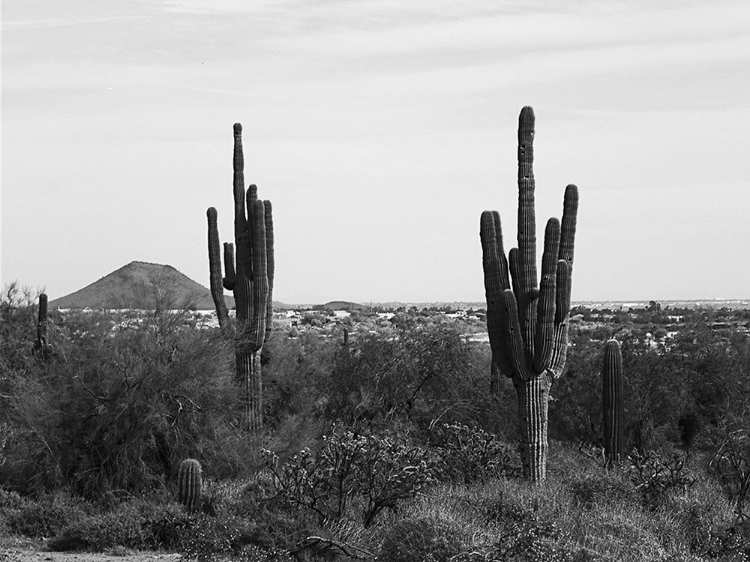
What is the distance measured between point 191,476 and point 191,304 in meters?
6.03

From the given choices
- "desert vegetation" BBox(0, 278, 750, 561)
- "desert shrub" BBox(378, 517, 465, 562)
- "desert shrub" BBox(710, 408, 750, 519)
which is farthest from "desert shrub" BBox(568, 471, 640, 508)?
"desert shrub" BBox(378, 517, 465, 562)

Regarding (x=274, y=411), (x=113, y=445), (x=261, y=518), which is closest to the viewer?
(x=261, y=518)

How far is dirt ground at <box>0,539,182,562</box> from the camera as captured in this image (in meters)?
13.5

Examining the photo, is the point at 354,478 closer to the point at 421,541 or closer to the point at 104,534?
the point at 421,541

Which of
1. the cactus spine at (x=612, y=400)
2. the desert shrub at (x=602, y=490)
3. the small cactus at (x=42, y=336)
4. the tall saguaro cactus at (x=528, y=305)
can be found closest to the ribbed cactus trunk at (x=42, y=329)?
the small cactus at (x=42, y=336)

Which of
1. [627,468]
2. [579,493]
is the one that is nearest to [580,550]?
[579,493]

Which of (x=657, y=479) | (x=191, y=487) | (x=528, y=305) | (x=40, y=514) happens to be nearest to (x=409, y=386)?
(x=528, y=305)

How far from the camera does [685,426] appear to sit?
80.3ft

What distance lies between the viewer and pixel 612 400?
62.1 ft

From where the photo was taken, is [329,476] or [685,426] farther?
[685,426]

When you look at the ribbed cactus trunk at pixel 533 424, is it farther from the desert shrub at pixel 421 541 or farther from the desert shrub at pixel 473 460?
the desert shrub at pixel 421 541

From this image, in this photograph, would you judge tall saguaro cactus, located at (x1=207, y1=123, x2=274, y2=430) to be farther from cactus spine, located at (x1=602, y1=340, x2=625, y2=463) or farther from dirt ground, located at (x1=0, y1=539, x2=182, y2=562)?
cactus spine, located at (x1=602, y1=340, x2=625, y2=463)

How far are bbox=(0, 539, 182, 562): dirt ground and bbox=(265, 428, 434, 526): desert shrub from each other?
70.6 inches

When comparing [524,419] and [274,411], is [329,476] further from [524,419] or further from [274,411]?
[274,411]
